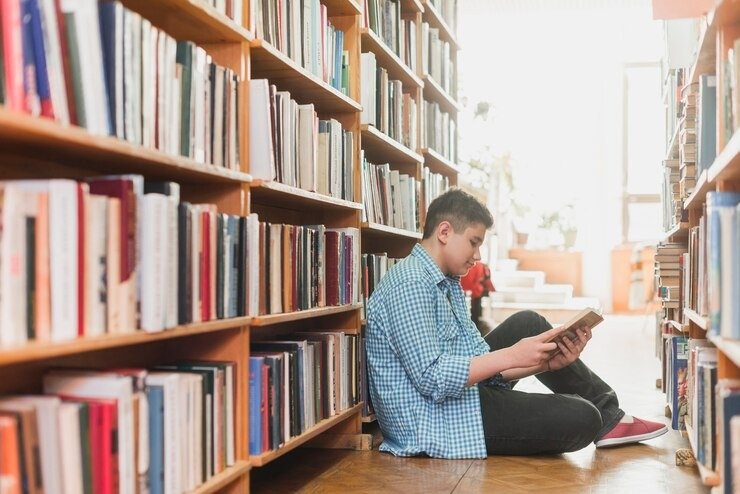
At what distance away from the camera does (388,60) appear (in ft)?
10.8

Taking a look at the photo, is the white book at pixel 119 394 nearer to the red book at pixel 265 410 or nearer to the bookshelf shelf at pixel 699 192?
the red book at pixel 265 410

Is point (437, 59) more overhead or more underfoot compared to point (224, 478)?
more overhead

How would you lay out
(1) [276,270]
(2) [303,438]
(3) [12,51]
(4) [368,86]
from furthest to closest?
(4) [368,86], (2) [303,438], (1) [276,270], (3) [12,51]

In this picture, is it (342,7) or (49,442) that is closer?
(49,442)

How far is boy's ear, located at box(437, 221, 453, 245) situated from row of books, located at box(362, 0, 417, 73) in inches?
32.1

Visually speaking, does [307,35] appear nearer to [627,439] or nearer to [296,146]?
[296,146]

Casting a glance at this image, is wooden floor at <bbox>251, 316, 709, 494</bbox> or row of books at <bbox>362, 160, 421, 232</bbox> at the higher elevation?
row of books at <bbox>362, 160, 421, 232</bbox>

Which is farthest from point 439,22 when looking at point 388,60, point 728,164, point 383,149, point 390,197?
point 728,164

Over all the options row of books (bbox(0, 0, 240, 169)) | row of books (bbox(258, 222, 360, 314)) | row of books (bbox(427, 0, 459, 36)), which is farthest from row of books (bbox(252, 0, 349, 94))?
row of books (bbox(427, 0, 459, 36))

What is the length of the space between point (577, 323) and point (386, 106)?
122 centimetres

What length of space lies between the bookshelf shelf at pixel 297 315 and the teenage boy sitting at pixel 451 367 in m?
0.11

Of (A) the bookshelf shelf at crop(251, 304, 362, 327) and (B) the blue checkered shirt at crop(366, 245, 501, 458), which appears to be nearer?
(A) the bookshelf shelf at crop(251, 304, 362, 327)

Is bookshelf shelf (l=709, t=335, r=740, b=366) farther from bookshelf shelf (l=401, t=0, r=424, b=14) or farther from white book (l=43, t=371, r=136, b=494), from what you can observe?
bookshelf shelf (l=401, t=0, r=424, b=14)

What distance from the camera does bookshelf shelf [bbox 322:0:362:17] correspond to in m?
2.74
